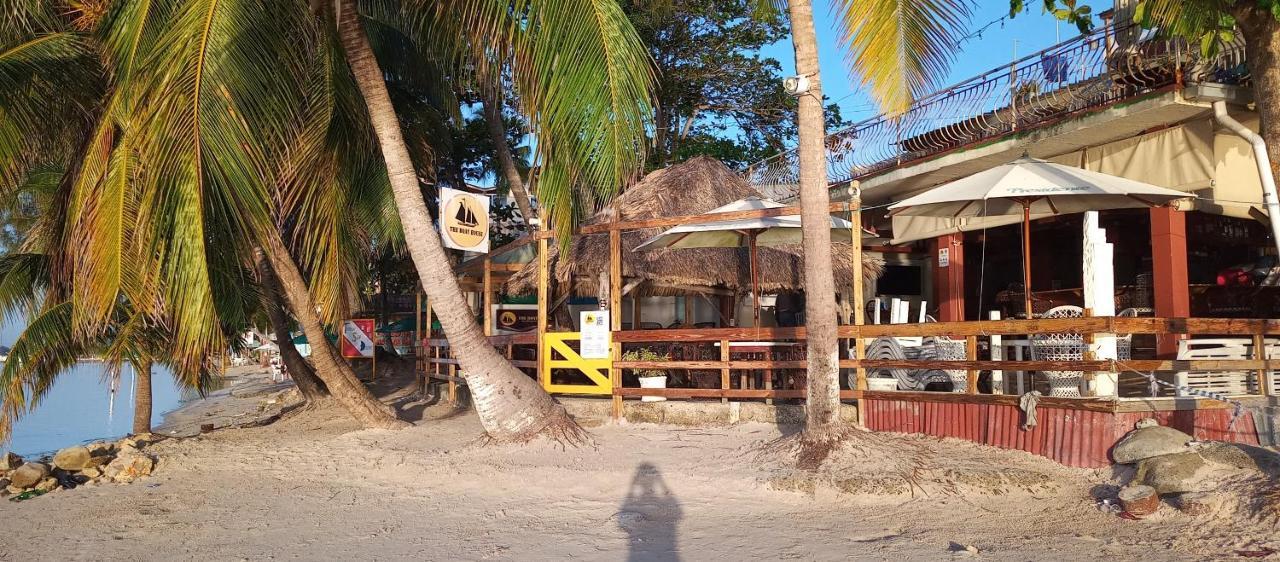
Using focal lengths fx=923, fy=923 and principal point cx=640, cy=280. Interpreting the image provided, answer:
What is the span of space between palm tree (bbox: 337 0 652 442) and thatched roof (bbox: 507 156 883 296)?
304 cm

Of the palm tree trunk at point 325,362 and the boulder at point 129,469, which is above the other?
the palm tree trunk at point 325,362

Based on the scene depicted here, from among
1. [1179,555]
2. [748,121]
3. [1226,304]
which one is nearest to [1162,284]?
[1226,304]

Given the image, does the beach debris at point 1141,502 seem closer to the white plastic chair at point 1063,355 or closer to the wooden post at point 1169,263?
the white plastic chair at point 1063,355

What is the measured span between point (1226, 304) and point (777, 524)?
7.82m

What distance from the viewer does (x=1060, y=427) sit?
6820 millimetres

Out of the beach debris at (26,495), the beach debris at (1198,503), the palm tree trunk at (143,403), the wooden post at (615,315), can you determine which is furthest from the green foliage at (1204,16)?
the palm tree trunk at (143,403)

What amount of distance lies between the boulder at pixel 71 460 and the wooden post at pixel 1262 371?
407 inches

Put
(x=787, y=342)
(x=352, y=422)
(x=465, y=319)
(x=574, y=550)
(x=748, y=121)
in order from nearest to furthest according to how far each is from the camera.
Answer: (x=574, y=550) < (x=465, y=319) < (x=787, y=342) < (x=352, y=422) < (x=748, y=121)

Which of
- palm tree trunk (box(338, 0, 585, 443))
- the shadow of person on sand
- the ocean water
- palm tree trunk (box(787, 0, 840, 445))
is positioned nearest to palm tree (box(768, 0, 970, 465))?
palm tree trunk (box(787, 0, 840, 445))

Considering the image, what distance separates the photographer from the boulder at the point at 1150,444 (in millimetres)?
6141

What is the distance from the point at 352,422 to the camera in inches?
458

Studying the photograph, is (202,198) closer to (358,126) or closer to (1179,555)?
(358,126)

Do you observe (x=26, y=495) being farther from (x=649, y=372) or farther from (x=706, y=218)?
(x=706, y=218)

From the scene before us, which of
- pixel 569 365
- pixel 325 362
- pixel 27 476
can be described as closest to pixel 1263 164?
pixel 569 365
